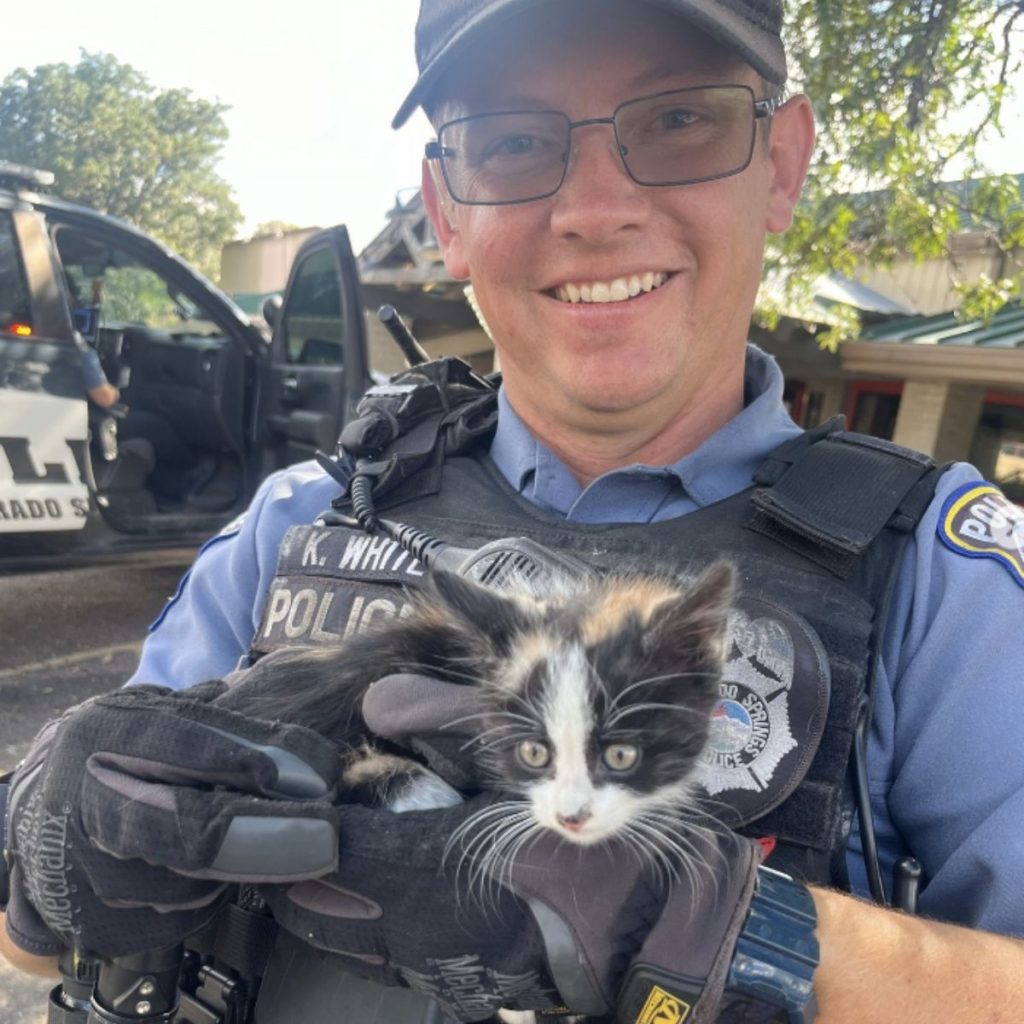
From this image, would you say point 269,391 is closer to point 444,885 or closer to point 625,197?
point 625,197

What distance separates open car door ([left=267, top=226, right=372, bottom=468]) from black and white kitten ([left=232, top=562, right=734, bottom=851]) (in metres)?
4.78

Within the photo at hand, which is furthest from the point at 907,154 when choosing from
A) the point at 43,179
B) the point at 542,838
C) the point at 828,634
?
the point at 542,838

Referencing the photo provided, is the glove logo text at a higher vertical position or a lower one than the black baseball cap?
lower

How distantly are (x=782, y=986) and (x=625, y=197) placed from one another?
5.11 ft

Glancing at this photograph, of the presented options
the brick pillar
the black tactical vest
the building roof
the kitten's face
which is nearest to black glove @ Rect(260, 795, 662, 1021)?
the kitten's face

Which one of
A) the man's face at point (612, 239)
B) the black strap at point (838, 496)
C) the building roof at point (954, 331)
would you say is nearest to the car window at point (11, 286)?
the man's face at point (612, 239)

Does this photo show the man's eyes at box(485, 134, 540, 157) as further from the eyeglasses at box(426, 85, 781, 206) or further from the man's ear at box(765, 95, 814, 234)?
the man's ear at box(765, 95, 814, 234)

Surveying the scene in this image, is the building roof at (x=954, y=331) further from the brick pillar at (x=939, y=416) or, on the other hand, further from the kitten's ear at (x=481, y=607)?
the kitten's ear at (x=481, y=607)

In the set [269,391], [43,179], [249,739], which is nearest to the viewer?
[249,739]

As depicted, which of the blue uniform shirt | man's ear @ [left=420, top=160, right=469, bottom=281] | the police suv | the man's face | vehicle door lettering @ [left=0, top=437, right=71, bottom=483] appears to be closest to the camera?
the blue uniform shirt

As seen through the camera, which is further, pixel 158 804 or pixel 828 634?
pixel 828 634

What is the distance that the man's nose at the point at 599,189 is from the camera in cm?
200

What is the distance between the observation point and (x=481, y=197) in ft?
7.03

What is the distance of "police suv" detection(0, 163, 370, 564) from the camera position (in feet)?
18.2
